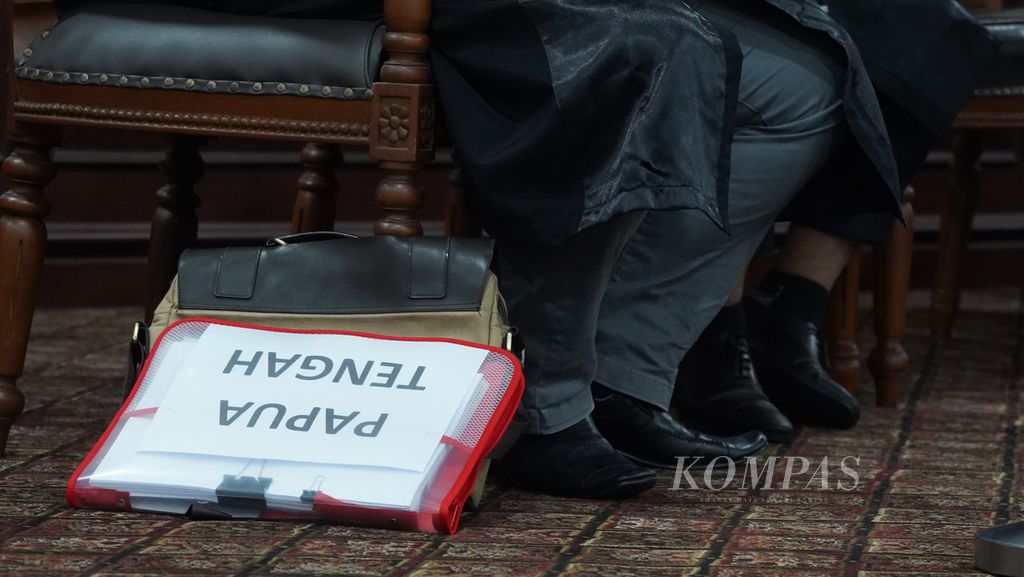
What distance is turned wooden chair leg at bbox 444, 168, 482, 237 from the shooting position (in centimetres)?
174

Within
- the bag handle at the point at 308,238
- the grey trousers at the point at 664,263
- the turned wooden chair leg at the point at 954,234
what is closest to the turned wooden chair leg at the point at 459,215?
the grey trousers at the point at 664,263

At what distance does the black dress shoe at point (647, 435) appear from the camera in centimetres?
146

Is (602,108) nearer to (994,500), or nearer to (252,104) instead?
(252,104)

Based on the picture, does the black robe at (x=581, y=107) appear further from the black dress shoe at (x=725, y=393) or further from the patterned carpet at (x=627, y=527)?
the black dress shoe at (x=725, y=393)

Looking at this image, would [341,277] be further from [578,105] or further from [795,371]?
[795,371]

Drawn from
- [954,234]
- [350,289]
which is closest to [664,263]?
[350,289]

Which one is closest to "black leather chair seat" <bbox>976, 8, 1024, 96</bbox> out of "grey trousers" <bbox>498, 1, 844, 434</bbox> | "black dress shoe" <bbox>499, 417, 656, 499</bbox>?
"grey trousers" <bbox>498, 1, 844, 434</bbox>

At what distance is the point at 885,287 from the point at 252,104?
936 mm

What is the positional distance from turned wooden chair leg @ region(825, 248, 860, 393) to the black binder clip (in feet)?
3.14

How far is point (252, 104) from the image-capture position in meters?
1.31

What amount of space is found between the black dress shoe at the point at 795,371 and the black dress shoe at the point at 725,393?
0.05 meters

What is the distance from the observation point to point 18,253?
4.57ft

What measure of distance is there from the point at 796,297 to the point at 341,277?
2.44 feet

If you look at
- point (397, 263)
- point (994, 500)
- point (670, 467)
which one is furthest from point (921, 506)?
point (397, 263)
